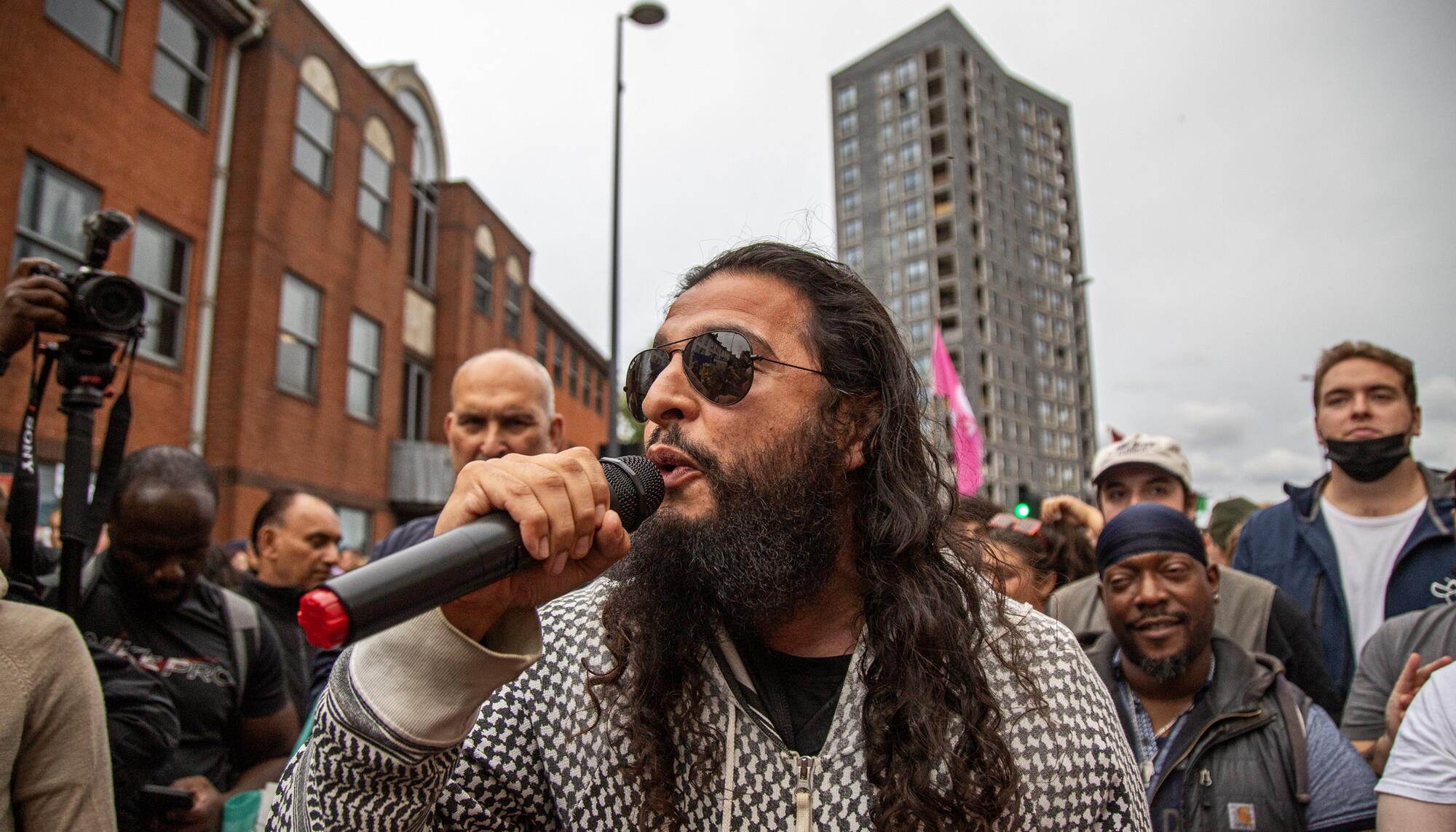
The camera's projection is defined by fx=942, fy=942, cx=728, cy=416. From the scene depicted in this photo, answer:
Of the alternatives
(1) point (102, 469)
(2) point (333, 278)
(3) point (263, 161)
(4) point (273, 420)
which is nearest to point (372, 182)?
(2) point (333, 278)

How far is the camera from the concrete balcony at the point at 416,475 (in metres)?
16.8

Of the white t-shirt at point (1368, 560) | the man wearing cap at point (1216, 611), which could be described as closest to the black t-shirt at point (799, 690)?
the man wearing cap at point (1216, 611)

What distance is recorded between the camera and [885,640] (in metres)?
1.89

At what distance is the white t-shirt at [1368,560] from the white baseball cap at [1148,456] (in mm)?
735

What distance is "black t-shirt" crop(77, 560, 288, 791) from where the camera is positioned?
3.39 meters

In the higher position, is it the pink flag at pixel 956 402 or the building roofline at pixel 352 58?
the building roofline at pixel 352 58

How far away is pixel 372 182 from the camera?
1695 cm

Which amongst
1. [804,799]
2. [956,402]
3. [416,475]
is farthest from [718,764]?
[416,475]

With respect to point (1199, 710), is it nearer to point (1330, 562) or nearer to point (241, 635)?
point (1330, 562)

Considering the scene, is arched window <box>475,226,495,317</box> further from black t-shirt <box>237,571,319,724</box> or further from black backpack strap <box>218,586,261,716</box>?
black backpack strap <box>218,586,261,716</box>

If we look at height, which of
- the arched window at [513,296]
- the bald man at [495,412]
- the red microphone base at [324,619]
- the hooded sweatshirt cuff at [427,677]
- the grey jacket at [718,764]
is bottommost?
the grey jacket at [718,764]

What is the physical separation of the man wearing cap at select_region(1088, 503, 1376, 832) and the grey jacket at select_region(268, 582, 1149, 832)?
145 cm

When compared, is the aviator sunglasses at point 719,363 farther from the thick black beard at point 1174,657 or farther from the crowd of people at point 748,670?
the thick black beard at point 1174,657

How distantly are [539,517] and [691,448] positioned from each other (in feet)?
2.38
